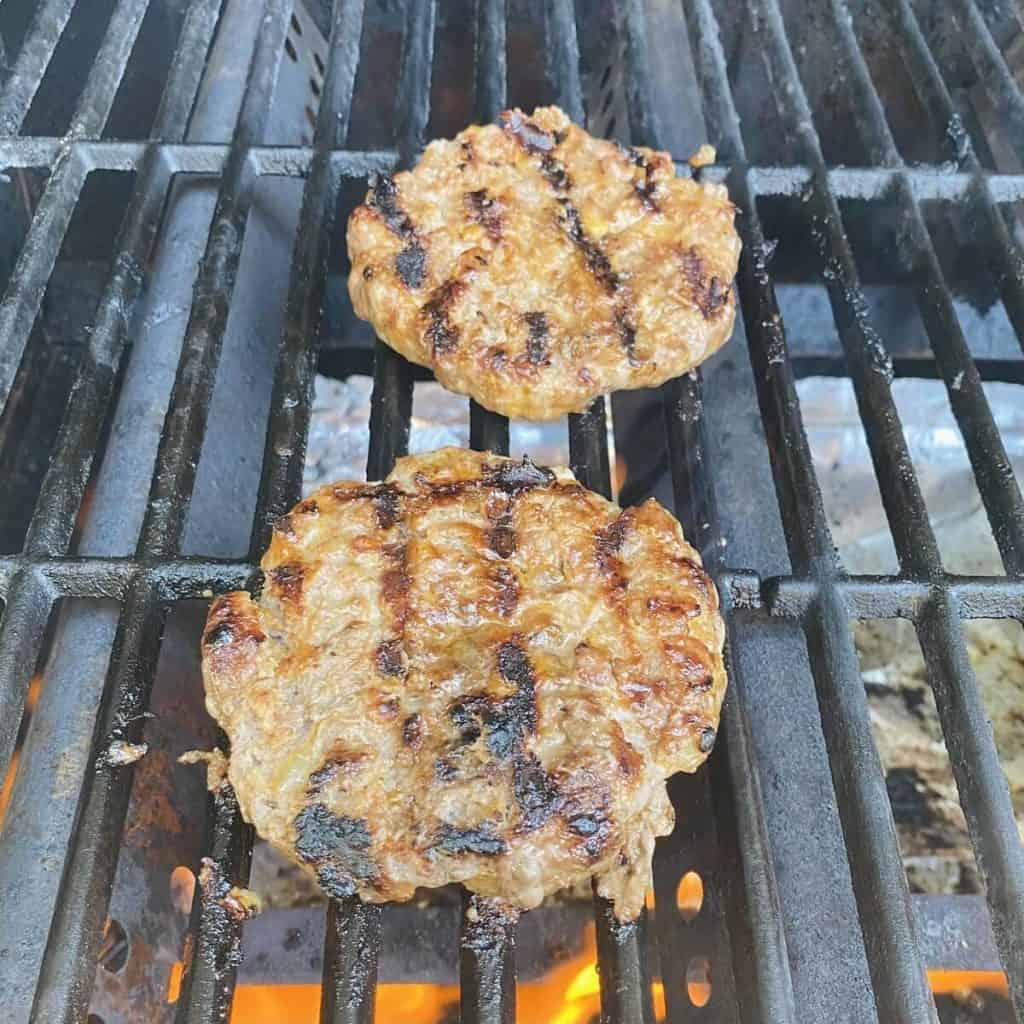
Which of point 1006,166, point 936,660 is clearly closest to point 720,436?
point 936,660

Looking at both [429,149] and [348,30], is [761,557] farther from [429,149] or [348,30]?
[348,30]

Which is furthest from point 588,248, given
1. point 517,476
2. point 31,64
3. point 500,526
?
point 31,64

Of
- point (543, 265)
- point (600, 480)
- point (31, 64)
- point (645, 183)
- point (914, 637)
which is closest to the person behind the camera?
point (600, 480)

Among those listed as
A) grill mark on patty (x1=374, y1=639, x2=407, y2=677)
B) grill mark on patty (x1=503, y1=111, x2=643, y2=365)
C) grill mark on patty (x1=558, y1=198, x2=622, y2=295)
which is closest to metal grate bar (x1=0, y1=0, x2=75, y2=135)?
grill mark on patty (x1=503, y1=111, x2=643, y2=365)

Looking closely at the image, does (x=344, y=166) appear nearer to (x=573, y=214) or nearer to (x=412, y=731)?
(x=573, y=214)

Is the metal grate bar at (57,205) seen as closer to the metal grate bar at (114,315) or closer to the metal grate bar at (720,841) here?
the metal grate bar at (114,315)

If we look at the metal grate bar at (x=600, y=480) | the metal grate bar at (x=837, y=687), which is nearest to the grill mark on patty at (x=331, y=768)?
the metal grate bar at (x=600, y=480)
